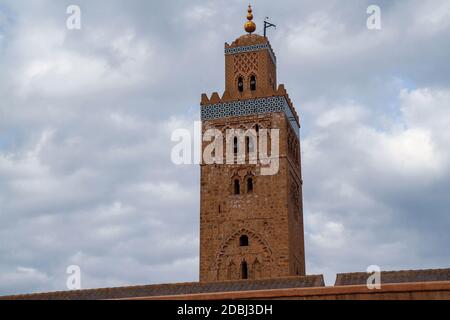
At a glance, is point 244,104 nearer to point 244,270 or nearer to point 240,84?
point 240,84

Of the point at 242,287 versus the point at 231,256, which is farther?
the point at 231,256

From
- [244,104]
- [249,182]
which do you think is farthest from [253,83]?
[249,182]

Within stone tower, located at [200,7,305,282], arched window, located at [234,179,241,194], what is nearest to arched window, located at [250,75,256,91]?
stone tower, located at [200,7,305,282]

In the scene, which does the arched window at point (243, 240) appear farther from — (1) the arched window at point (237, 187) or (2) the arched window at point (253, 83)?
(2) the arched window at point (253, 83)

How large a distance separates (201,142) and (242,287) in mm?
10958

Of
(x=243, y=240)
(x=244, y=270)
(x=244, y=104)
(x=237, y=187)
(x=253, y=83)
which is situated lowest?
(x=244, y=270)

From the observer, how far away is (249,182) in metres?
30.3

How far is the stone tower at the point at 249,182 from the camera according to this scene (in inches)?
1154

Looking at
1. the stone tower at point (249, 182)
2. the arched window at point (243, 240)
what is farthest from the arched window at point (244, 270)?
the arched window at point (243, 240)

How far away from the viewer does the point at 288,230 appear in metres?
29.3

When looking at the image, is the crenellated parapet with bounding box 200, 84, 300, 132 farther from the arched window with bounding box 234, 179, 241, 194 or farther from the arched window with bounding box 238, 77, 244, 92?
the arched window with bounding box 234, 179, 241, 194
